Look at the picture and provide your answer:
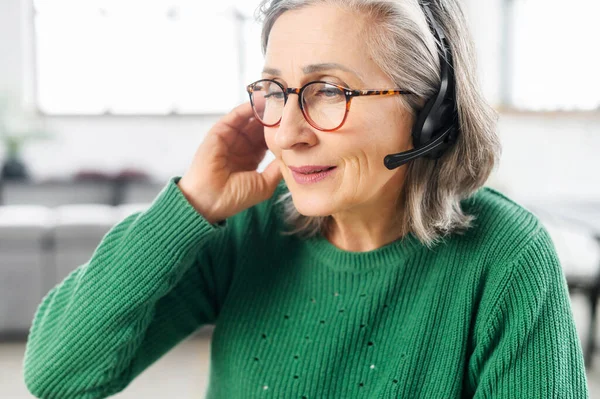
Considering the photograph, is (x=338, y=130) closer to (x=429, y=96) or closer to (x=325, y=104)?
(x=325, y=104)

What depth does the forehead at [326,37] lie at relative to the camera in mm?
845

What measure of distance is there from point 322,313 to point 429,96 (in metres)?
0.38

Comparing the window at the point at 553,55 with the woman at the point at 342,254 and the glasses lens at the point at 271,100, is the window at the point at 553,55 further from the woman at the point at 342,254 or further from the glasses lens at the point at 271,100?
the glasses lens at the point at 271,100

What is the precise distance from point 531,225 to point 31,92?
250 inches

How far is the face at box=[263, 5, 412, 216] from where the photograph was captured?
0.85 metres

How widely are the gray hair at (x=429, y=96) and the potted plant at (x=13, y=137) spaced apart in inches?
193

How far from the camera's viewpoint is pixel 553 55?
547 cm

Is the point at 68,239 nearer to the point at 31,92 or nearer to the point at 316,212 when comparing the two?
the point at 316,212

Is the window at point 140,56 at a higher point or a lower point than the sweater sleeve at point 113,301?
higher

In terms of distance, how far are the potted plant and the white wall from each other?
16.0 inches

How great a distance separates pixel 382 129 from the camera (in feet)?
2.91

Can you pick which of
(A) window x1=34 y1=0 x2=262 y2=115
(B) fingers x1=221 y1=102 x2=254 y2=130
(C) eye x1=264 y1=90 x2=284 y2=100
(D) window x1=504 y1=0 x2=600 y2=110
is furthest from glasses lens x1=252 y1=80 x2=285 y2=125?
(A) window x1=34 y1=0 x2=262 y2=115

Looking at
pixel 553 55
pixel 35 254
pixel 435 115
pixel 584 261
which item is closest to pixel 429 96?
pixel 435 115

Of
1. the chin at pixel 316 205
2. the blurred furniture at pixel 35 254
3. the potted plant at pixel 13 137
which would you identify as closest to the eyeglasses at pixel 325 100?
the chin at pixel 316 205
